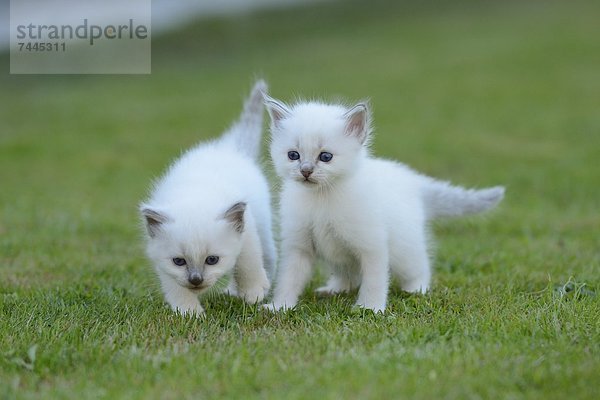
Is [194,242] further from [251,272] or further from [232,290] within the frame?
[232,290]

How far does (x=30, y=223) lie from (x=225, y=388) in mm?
5630

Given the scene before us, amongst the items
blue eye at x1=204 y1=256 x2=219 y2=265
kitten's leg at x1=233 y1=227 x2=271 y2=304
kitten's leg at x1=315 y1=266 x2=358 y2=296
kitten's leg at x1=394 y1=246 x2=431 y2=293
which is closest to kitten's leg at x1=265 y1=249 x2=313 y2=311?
kitten's leg at x1=233 y1=227 x2=271 y2=304

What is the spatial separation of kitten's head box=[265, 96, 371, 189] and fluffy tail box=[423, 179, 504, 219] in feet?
4.15

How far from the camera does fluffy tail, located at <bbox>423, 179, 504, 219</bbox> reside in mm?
6539

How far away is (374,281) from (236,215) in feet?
→ 3.49

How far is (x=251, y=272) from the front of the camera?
225 inches

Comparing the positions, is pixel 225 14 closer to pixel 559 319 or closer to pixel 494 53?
pixel 494 53

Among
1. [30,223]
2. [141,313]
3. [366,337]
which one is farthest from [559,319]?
[30,223]

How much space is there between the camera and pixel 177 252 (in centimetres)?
507

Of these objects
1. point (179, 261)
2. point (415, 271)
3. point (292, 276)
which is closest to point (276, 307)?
point (292, 276)

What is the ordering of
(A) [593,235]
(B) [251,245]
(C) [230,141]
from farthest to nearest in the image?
(A) [593,235]
(C) [230,141]
(B) [251,245]

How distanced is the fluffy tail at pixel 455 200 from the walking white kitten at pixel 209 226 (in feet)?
4.48

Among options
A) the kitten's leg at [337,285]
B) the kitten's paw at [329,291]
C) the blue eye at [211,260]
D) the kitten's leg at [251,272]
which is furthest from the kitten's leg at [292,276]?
the blue eye at [211,260]

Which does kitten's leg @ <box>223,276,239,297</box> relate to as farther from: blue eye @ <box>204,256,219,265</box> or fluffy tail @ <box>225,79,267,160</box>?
fluffy tail @ <box>225,79,267,160</box>
